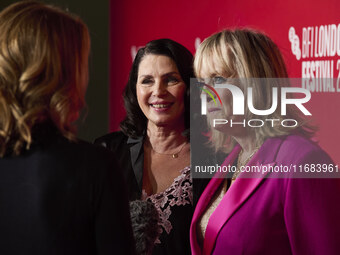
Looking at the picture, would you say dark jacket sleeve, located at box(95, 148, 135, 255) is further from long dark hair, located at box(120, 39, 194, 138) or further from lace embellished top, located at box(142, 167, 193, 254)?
long dark hair, located at box(120, 39, 194, 138)

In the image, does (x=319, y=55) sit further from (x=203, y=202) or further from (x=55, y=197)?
(x=55, y=197)

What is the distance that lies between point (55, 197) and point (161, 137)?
3.69 feet

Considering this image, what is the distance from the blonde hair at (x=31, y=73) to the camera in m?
0.97

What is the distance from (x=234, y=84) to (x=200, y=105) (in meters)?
0.44

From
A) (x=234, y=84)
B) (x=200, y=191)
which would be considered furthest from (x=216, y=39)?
(x=200, y=191)

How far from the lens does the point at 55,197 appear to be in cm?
97

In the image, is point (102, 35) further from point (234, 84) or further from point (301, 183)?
point (301, 183)

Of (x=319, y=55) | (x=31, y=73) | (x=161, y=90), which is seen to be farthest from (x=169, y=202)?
(x=319, y=55)

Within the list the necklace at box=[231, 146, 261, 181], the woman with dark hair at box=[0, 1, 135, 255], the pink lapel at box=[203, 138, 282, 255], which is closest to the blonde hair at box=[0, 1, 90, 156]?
the woman with dark hair at box=[0, 1, 135, 255]

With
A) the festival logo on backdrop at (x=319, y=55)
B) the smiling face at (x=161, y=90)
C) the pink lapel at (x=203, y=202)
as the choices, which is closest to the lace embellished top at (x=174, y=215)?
the pink lapel at (x=203, y=202)

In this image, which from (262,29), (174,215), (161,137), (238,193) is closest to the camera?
(238,193)

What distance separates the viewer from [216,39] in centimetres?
162

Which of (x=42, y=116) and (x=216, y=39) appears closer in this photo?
(x=42, y=116)

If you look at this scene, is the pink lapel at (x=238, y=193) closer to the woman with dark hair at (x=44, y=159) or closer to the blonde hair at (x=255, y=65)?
the blonde hair at (x=255, y=65)
